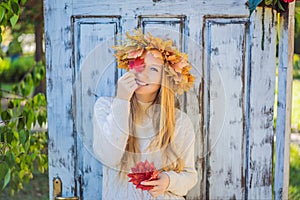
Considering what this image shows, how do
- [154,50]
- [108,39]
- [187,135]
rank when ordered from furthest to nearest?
1. [108,39]
2. [187,135]
3. [154,50]

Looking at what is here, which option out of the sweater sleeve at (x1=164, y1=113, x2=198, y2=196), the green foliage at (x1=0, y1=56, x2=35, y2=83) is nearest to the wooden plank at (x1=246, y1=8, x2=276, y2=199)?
the sweater sleeve at (x1=164, y1=113, x2=198, y2=196)

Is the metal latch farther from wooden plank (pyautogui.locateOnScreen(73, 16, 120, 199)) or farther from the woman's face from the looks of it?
the woman's face

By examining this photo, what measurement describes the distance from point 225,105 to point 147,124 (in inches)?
18.6

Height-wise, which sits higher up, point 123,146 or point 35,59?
point 35,59

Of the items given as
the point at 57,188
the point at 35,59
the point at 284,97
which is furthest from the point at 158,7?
the point at 35,59

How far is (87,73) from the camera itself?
2.56m

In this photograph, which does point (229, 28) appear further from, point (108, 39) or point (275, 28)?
point (108, 39)

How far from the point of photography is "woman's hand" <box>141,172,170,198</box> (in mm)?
2342

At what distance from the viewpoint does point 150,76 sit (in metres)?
2.29

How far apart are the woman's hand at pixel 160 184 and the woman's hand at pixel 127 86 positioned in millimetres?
359

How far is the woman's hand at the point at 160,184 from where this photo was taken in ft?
7.68

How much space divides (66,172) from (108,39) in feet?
2.19

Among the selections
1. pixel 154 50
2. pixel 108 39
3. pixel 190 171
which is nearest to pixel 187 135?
pixel 190 171

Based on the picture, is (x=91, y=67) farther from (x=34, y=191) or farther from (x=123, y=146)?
(x=34, y=191)
